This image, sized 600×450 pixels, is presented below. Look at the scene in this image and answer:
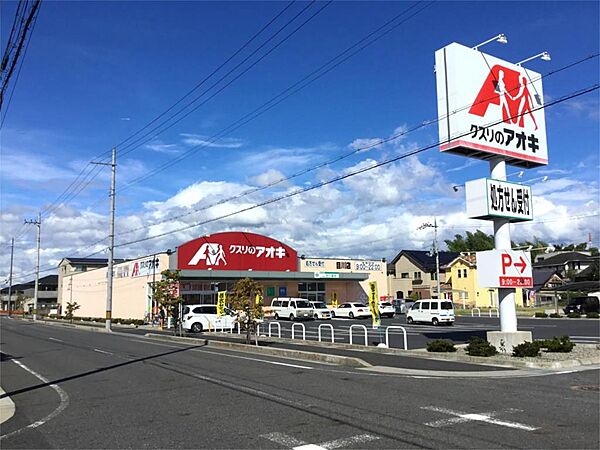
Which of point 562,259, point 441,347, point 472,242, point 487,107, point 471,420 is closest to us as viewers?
point 471,420

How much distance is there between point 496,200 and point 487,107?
332cm

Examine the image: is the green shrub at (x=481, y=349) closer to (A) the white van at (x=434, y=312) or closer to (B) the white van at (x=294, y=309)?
(A) the white van at (x=434, y=312)

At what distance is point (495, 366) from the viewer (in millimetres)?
14898

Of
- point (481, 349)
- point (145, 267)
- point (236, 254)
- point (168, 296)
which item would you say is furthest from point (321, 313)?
point (481, 349)

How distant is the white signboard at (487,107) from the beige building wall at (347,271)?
3873cm

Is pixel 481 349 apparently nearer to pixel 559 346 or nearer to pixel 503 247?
pixel 559 346

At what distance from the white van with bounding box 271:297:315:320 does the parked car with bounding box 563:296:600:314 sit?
22.2 meters

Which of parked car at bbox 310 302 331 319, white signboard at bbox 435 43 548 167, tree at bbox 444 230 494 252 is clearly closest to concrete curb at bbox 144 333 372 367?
white signboard at bbox 435 43 548 167

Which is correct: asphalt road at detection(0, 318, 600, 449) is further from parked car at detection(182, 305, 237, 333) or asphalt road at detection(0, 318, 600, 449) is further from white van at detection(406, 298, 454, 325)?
white van at detection(406, 298, 454, 325)

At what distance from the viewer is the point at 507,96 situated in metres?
19.5

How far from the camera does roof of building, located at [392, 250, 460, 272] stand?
79.6 meters

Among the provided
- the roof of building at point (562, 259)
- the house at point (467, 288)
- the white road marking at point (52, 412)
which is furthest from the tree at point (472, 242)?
the white road marking at point (52, 412)

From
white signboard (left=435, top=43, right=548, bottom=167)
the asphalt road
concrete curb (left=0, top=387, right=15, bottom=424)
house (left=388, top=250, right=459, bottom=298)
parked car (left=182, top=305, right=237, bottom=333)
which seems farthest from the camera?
house (left=388, top=250, right=459, bottom=298)

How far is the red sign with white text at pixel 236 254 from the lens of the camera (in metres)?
49.8
